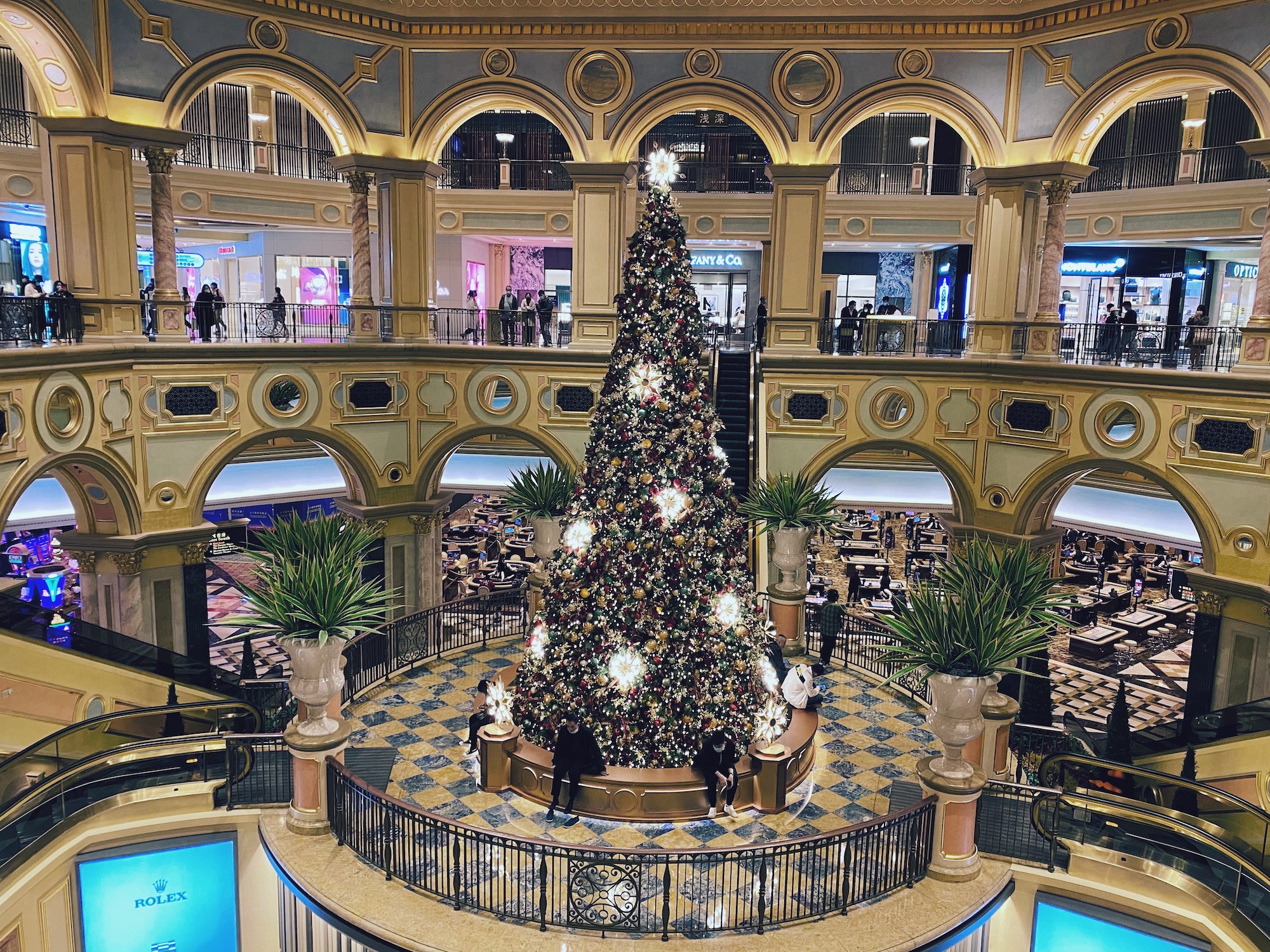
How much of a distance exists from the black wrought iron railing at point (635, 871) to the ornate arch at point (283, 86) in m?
10.8

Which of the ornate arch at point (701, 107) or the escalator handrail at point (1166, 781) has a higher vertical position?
the ornate arch at point (701, 107)

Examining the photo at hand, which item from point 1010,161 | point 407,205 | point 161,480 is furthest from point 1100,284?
point 161,480

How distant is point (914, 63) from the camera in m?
15.4

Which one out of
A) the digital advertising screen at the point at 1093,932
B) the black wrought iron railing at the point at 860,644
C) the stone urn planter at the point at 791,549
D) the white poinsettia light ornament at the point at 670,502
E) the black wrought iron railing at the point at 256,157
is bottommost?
the digital advertising screen at the point at 1093,932

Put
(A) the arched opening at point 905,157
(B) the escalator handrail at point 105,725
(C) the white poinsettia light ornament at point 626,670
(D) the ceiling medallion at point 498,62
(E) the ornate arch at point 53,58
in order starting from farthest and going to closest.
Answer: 1. (A) the arched opening at point 905,157
2. (D) the ceiling medallion at point 498,62
3. (E) the ornate arch at point 53,58
4. (C) the white poinsettia light ornament at point 626,670
5. (B) the escalator handrail at point 105,725

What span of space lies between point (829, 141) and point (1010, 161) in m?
2.94

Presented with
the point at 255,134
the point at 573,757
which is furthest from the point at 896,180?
the point at 573,757

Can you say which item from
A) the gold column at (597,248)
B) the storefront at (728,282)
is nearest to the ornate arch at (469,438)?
the gold column at (597,248)

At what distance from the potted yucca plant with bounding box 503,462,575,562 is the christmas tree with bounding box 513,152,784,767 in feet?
12.9

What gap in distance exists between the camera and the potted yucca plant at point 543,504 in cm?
1346

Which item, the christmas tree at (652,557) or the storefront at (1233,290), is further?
the storefront at (1233,290)

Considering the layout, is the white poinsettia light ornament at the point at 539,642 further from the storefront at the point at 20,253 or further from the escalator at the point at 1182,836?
the storefront at the point at 20,253

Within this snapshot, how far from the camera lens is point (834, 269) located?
2662 cm

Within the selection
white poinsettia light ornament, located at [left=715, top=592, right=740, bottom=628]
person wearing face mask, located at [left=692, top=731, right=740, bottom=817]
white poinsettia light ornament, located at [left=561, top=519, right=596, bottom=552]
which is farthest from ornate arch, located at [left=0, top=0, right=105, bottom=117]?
person wearing face mask, located at [left=692, top=731, right=740, bottom=817]
